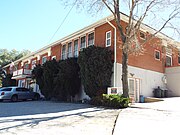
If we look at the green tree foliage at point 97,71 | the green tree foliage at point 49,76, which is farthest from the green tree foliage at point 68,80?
the green tree foliage at point 97,71

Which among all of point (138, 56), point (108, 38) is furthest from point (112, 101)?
point (138, 56)

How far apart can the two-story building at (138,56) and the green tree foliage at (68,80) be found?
2.73m

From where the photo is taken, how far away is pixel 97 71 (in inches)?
580

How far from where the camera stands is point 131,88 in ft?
55.8

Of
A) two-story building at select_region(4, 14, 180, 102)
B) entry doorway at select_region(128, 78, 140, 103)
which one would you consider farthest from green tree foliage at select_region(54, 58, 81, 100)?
entry doorway at select_region(128, 78, 140, 103)

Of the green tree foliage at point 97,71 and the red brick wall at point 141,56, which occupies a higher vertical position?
the red brick wall at point 141,56

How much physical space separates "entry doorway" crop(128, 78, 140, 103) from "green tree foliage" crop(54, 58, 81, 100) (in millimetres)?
4864

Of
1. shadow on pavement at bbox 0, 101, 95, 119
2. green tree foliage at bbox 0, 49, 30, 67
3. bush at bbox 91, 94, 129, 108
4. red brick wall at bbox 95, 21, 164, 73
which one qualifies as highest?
green tree foliage at bbox 0, 49, 30, 67

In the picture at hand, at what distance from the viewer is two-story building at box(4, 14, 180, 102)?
1618cm

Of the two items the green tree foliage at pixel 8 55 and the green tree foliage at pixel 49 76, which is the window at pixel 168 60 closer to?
the green tree foliage at pixel 49 76

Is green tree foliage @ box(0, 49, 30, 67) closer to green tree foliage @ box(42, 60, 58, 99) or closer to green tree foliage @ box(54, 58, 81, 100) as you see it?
green tree foliage @ box(42, 60, 58, 99)

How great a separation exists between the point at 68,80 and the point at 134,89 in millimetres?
6118

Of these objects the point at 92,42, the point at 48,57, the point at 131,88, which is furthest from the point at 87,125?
the point at 48,57

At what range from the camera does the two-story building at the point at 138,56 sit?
16.2m
